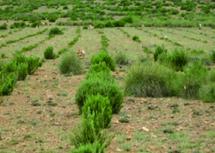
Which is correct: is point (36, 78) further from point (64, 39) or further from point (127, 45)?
point (64, 39)

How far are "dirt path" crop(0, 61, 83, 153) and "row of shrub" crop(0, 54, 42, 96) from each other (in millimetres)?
273

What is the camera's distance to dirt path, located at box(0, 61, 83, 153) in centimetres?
1111

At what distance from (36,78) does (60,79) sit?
3.13 ft

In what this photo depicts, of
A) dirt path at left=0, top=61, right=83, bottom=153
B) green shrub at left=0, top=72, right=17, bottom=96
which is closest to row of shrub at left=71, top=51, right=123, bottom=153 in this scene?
dirt path at left=0, top=61, right=83, bottom=153

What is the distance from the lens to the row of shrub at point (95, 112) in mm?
9714

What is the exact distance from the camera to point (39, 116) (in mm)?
13969

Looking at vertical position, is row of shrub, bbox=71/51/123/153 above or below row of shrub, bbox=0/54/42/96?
above

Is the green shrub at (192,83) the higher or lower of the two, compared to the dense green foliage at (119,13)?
higher

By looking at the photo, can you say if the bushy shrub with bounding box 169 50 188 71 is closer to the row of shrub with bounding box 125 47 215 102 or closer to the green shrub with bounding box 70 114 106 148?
the row of shrub with bounding box 125 47 215 102

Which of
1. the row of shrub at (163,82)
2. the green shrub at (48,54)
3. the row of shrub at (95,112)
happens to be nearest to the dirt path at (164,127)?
the row of shrub at (95,112)

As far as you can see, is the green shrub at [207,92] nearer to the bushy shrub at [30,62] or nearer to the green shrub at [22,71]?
the green shrub at [22,71]

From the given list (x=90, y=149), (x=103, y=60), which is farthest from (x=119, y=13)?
(x=90, y=149)

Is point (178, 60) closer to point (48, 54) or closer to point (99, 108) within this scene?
point (48, 54)

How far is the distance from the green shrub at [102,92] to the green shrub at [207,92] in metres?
2.75
